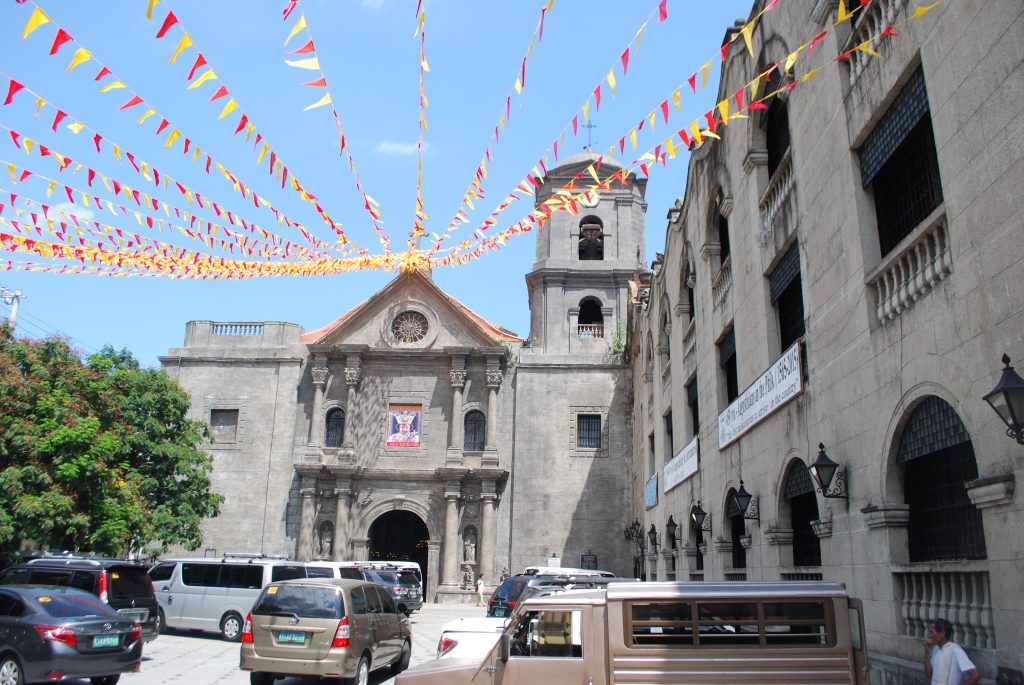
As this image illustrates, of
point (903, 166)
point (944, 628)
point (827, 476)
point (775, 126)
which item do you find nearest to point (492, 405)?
point (775, 126)

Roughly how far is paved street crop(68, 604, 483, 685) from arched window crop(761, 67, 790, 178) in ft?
35.1

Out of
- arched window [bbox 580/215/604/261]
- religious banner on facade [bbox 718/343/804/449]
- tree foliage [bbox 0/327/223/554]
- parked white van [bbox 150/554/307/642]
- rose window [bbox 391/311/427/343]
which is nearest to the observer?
religious banner on facade [bbox 718/343/804/449]

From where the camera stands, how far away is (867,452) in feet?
30.8

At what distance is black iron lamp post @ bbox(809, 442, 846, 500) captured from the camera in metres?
9.92

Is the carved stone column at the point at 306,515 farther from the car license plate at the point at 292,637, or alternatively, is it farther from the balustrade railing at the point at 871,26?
the balustrade railing at the point at 871,26

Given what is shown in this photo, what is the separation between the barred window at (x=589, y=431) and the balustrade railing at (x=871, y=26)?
24.4 m

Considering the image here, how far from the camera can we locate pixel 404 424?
34.2m

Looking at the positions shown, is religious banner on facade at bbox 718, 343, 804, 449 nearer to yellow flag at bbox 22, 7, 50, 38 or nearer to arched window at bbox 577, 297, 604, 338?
yellow flag at bbox 22, 7, 50, 38

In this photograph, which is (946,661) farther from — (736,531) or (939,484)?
(736,531)

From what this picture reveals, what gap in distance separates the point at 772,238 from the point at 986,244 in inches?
250

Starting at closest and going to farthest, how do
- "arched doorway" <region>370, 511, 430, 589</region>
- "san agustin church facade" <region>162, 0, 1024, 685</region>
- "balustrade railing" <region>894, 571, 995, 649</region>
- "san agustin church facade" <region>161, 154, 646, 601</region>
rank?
1. "balustrade railing" <region>894, 571, 995, 649</region>
2. "san agustin church facade" <region>162, 0, 1024, 685</region>
3. "san agustin church facade" <region>161, 154, 646, 601</region>
4. "arched doorway" <region>370, 511, 430, 589</region>

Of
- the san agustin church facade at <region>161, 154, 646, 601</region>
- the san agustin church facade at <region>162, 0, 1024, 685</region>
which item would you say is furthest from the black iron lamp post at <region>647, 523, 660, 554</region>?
the san agustin church facade at <region>161, 154, 646, 601</region>

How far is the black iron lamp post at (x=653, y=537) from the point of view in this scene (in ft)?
80.3

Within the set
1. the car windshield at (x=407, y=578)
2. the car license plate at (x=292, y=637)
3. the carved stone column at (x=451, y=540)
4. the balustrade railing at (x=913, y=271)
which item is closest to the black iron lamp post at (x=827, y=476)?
the balustrade railing at (x=913, y=271)
